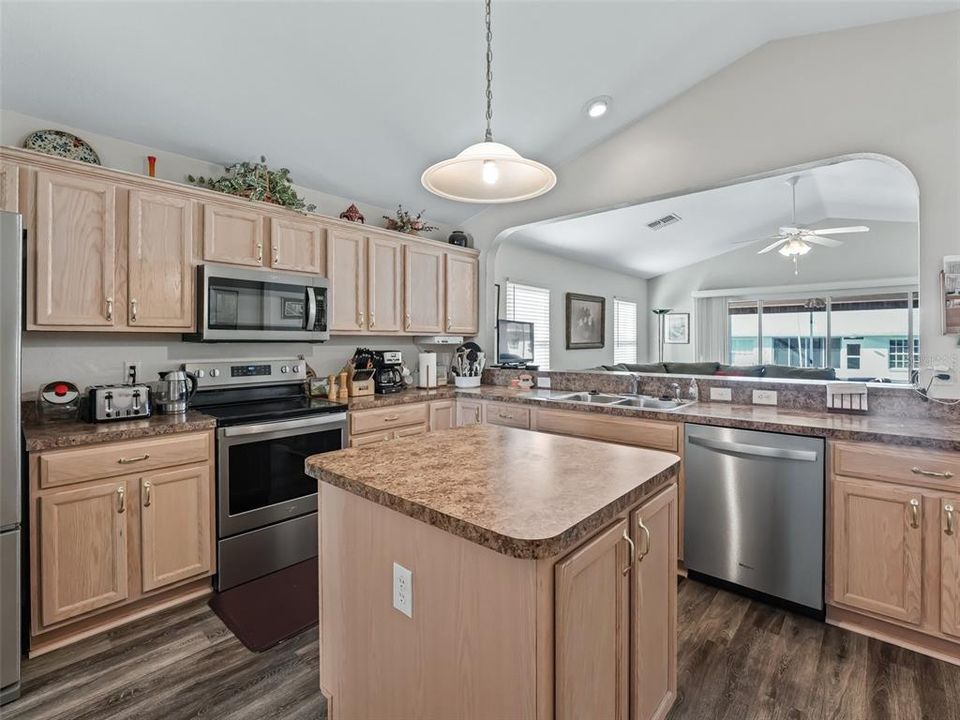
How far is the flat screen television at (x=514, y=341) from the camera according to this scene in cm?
503

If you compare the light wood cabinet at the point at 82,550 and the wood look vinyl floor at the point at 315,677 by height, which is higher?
the light wood cabinet at the point at 82,550

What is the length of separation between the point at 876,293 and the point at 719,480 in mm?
6312

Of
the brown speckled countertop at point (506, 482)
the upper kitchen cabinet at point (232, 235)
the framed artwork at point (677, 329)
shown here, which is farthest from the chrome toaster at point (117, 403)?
the framed artwork at point (677, 329)

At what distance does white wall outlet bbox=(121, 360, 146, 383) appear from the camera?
2.68 metres

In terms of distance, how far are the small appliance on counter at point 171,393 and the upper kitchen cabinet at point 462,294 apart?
208 centimetres

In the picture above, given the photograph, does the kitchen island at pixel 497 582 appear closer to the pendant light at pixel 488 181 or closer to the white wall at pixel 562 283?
the pendant light at pixel 488 181

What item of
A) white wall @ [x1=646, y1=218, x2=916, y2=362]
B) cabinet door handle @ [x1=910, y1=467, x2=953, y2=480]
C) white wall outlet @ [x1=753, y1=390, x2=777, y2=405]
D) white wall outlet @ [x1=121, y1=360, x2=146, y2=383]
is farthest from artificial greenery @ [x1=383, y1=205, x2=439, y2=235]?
white wall @ [x1=646, y1=218, x2=916, y2=362]

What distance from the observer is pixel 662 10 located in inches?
97.7

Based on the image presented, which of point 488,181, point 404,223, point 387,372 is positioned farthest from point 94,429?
point 404,223

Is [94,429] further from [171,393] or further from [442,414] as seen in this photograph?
[442,414]

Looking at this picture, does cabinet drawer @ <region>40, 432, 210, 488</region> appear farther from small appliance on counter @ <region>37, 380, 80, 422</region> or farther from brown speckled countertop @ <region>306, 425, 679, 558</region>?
brown speckled countertop @ <region>306, 425, 679, 558</region>

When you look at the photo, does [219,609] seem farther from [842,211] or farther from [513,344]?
[842,211]

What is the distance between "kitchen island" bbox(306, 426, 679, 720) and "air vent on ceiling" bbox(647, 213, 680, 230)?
4754 millimetres

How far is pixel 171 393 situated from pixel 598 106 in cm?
314
